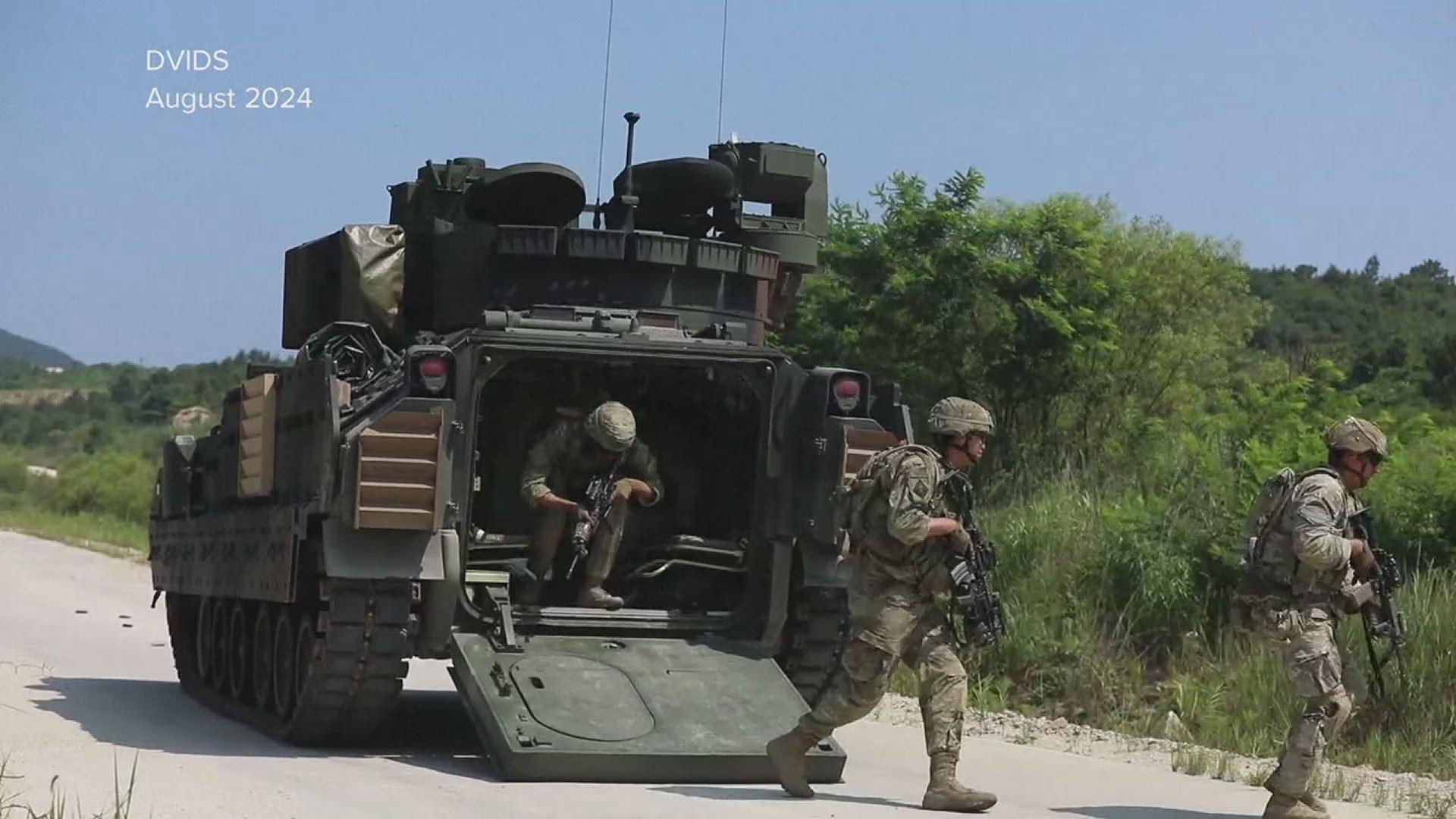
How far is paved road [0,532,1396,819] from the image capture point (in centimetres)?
880

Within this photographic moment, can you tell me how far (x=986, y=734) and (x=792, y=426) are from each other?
2.75m

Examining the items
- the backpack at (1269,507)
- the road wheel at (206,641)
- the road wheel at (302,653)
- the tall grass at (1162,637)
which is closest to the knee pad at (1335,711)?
the backpack at (1269,507)

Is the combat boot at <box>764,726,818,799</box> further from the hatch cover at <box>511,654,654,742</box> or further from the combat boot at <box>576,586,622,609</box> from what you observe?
the combat boot at <box>576,586,622,609</box>

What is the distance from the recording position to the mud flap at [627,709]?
32.1 feet

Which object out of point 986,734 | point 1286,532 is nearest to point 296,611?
point 986,734

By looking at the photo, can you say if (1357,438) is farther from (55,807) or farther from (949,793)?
(55,807)

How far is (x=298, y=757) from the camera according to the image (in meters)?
10.6

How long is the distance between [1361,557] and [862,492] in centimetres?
193

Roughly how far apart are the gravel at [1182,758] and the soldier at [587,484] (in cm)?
274

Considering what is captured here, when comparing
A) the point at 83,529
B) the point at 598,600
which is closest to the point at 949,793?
the point at 598,600

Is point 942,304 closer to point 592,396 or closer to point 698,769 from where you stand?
point 592,396

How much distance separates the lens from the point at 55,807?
766cm

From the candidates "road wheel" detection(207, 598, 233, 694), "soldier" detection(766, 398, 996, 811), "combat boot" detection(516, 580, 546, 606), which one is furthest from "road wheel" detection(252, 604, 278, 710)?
"soldier" detection(766, 398, 996, 811)

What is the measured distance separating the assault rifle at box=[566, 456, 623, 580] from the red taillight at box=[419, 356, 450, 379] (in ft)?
4.17
